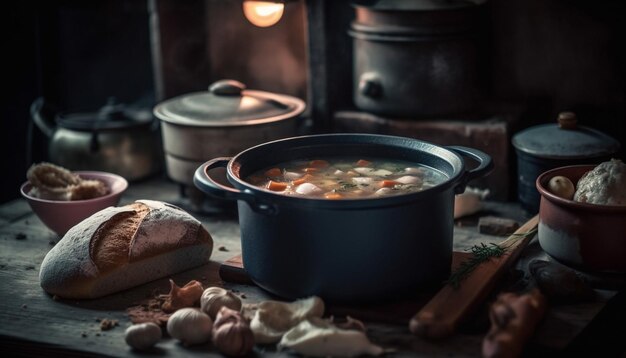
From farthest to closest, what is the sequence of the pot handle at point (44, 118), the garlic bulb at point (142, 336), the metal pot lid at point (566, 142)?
1. the pot handle at point (44, 118)
2. the metal pot lid at point (566, 142)
3. the garlic bulb at point (142, 336)

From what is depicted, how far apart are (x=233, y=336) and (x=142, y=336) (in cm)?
29

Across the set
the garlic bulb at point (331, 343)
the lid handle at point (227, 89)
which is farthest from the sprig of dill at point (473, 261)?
the lid handle at point (227, 89)

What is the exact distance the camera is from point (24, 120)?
501cm

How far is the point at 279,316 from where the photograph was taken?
8.40 feet

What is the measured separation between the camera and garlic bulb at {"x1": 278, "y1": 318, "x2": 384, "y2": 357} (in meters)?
2.38

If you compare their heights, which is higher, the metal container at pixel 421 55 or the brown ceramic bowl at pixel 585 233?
the metal container at pixel 421 55

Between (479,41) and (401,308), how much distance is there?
1.73 m

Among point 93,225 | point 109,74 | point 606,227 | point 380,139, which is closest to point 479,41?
point 380,139

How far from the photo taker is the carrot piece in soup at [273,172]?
9.78ft

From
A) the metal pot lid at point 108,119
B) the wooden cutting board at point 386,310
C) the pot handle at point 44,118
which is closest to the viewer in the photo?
the wooden cutting board at point 386,310

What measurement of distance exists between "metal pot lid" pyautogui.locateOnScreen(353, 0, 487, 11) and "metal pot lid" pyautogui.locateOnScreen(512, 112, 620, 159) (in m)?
0.71

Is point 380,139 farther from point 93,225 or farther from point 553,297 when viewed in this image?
→ point 93,225

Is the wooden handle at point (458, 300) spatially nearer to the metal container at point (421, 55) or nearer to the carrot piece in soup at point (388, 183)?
the carrot piece in soup at point (388, 183)

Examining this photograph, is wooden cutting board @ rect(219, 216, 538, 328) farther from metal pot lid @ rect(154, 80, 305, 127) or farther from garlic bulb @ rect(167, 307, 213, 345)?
metal pot lid @ rect(154, 80, 305, 127)
